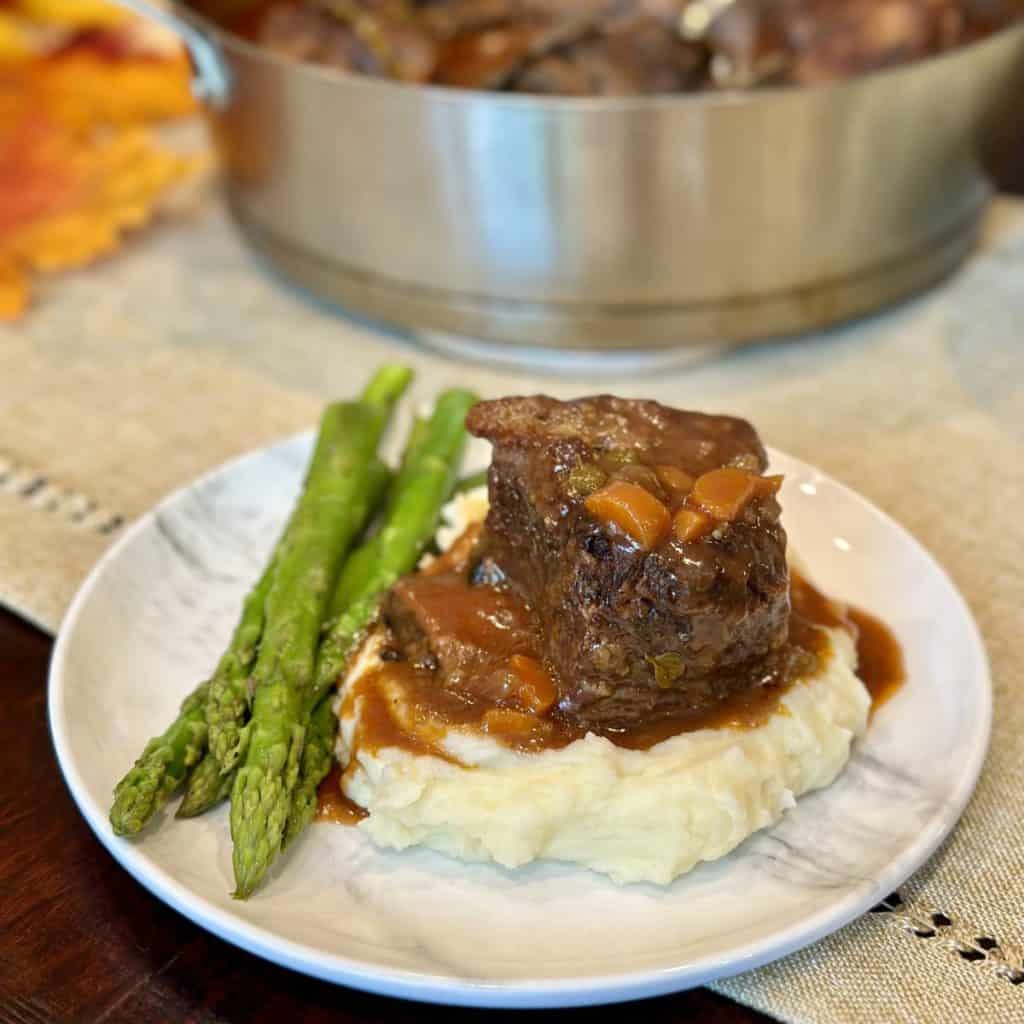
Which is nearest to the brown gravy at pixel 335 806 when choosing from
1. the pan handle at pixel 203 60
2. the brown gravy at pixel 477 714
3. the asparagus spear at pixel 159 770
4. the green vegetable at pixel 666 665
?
the brown gravy at pixel 477 714

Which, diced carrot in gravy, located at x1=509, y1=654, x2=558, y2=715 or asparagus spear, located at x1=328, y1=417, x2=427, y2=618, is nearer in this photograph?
diced carrot in gravy, located at x1=509, y1=654, x2=558, y2=715

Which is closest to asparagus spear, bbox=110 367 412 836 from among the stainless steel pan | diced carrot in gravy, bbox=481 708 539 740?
diced carrot in gravy, bbox=481 708 539 740

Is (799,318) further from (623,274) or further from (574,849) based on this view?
(574,849)

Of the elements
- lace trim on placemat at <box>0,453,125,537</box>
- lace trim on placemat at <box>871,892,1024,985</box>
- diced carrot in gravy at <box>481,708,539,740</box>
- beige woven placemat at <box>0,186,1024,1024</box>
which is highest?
diced carrot in gravy at <box>481,708,539,740</box>

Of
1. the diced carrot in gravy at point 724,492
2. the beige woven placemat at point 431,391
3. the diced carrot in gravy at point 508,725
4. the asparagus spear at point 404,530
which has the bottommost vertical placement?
the beige woven placemat at point 431,391

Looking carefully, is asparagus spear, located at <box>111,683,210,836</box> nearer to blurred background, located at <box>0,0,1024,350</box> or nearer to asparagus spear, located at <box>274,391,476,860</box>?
asparagus spear, located at <box>274,391,476,860</box>

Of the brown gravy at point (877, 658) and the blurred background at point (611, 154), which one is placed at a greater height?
the blurred background at point (611, 154)

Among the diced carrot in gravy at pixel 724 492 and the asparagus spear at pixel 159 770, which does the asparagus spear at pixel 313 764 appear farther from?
the diced carrot in gravy at pixel 724 492
